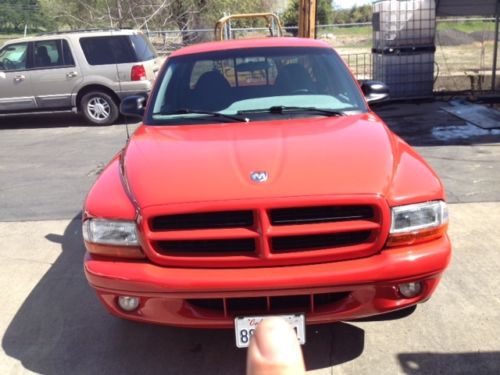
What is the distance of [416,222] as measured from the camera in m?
2.91

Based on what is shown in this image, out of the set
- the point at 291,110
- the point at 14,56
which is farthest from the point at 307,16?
the point at 291,110

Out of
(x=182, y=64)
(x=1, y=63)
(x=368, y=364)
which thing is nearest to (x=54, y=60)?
(x=1, y=63)

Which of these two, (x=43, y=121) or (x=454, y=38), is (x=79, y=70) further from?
(x=454, y=38)

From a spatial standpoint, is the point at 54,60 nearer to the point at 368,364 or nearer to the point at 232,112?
the point at 232,112

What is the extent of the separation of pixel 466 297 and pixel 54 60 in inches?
400

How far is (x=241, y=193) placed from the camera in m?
2.84

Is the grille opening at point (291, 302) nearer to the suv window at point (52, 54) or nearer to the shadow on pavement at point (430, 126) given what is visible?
the shadow on pavement at point (430, 126)

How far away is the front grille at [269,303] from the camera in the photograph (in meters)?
2.86

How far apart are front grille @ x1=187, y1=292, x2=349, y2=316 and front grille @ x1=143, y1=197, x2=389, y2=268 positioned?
0.18m

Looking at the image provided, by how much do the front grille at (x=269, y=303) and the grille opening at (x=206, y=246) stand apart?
0.24 meters

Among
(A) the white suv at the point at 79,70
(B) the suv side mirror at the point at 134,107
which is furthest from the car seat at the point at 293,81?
(A) the white suv at the point at 79,70

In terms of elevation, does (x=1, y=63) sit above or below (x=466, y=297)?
above

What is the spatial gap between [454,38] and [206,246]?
27.5m

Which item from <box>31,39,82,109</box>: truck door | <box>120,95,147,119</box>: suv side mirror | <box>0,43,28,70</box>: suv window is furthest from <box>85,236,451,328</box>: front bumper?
<box>0,43,28,70</box>: suv window
